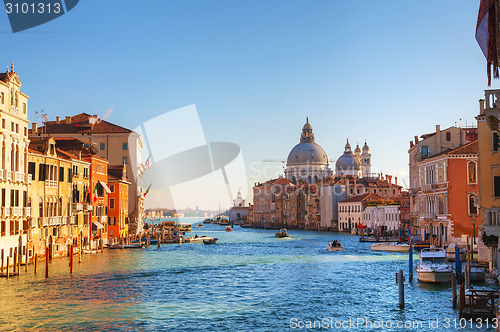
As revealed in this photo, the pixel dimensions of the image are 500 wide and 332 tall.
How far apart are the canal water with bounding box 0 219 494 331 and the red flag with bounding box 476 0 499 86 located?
9.01 metres

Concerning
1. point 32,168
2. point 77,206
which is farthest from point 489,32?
point 77,206

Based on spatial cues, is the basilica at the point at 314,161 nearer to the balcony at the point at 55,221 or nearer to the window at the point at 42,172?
the balcony at the point at 55,221

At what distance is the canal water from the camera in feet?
57.4

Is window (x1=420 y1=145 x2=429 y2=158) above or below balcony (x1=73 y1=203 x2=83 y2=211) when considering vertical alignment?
above

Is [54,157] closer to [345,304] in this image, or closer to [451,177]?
[345,304]

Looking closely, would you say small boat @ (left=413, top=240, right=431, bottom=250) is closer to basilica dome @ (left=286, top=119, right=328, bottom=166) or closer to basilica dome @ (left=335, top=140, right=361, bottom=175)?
basilica dome @ (left=335, top=140, right=361, bottom=175)

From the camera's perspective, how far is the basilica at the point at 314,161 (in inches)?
5344

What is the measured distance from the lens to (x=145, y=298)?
21906mm

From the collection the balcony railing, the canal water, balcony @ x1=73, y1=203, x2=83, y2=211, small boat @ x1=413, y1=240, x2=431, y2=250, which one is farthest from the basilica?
the balcony railing

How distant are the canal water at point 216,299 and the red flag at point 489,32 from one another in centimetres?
901

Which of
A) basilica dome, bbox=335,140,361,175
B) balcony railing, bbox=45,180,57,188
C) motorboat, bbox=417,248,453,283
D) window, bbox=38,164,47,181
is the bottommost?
motorboat, bbox=417,248,453,283

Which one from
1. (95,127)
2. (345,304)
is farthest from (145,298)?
(95,127)

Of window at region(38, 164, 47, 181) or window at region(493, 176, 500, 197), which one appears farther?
window at region(38, 164, 47, 181)

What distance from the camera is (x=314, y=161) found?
147 m
